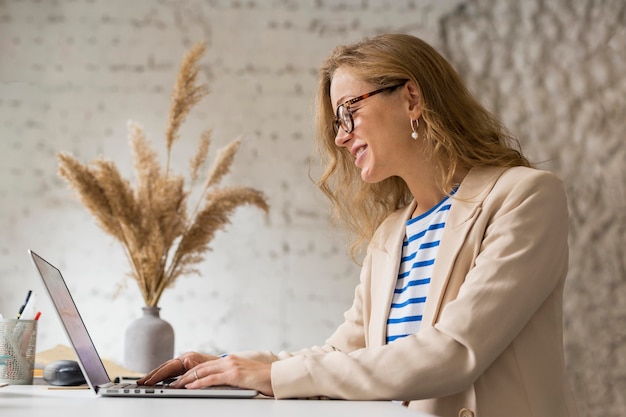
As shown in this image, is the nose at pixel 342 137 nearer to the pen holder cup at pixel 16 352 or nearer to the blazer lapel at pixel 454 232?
the blazer lapel at pixel 454 232

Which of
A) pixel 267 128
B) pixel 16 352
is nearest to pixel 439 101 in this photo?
pixel 16 352

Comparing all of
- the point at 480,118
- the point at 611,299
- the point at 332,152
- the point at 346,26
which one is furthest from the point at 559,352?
the point at 346,26

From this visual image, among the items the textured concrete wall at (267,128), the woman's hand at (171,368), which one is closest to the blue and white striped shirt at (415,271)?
the woman's hand at (171,368)

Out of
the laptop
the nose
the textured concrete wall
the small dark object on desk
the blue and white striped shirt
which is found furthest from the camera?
the textured concrete wall

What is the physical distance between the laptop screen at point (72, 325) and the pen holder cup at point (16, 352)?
4.1 inches

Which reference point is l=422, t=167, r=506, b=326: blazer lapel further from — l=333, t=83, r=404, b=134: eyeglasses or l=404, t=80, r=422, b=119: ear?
l=333, t=83, r=404, b=134: eyeglasses

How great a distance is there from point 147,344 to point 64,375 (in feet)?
3.59

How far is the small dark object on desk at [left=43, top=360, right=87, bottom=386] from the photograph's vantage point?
1572 mm

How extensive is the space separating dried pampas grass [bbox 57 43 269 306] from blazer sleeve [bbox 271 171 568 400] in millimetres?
1480

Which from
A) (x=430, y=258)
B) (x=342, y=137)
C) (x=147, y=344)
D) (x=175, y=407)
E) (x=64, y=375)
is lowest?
(x=147, y=344)

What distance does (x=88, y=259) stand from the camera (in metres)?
3.13

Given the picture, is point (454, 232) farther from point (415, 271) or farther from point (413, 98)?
point (413, 98)

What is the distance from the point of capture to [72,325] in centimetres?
149

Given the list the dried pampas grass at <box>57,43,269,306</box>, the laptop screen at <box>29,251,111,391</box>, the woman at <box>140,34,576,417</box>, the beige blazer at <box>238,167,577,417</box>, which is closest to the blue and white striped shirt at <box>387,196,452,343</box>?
the woman at <box>140,34,576,417</box>
